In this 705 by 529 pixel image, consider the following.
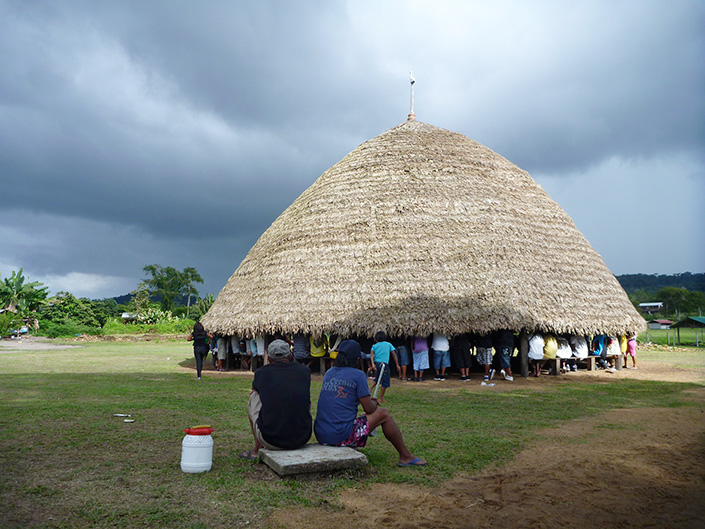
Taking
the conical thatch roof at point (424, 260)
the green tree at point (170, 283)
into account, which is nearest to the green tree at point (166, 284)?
the green tree at point (170, 283)

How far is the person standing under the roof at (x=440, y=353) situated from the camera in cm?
1399

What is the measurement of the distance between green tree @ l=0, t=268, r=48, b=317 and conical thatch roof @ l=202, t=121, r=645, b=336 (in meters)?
32.5

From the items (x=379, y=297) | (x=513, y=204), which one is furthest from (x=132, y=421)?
(x=513, y=204)

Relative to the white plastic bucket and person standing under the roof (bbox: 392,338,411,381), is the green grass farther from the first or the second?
person standing under the roof (bbox: 392,338,411,381)

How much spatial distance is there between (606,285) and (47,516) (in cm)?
1696

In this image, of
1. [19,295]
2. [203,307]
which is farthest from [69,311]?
[203,307]

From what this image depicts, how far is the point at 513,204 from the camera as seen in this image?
17.7 m

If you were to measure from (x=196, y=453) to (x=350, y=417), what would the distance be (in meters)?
1.61

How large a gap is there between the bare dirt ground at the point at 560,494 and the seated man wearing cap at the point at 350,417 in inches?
24.1

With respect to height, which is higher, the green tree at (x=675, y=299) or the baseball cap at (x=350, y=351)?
the green tree at (x=675, y=299)

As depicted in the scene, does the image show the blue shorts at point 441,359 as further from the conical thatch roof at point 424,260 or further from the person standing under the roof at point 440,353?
the conical thatch roof at point 424,260

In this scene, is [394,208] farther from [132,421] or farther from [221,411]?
[132,421]

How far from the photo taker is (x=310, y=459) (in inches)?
190

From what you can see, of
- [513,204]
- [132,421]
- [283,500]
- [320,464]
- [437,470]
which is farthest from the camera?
[513,204]
